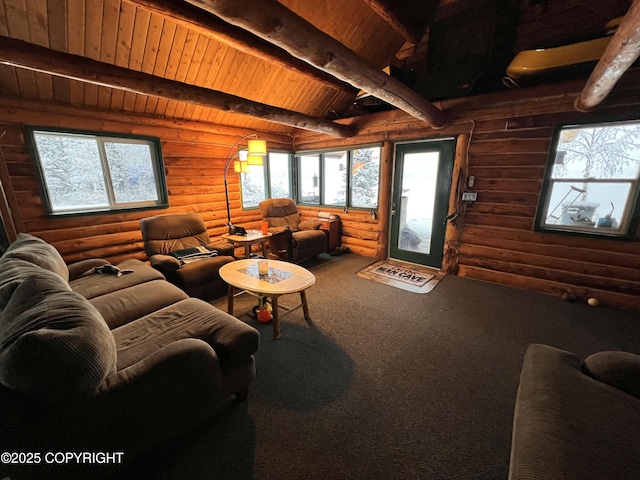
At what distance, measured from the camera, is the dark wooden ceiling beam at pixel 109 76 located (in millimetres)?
1926

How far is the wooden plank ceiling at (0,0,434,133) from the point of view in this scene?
214 centimetres

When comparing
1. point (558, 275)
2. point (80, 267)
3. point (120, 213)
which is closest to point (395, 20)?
point (558, 275)

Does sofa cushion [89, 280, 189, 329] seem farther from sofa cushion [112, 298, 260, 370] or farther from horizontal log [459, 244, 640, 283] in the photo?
horizontal log [459, 244, 640, 283]

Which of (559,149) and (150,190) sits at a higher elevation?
(559,149)

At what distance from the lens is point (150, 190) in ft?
12.1

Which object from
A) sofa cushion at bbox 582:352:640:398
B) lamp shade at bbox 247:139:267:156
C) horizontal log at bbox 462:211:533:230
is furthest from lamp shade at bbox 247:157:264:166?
sofa cushion at bbox 582:352:640:398

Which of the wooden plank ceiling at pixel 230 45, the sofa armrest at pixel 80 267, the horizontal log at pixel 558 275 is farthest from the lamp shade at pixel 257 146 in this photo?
the horizontal log at pixel 558 275

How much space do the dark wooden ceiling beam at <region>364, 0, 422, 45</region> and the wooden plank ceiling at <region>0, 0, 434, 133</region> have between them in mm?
29

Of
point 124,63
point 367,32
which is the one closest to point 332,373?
point 124,63

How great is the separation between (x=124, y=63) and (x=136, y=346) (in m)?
3.03

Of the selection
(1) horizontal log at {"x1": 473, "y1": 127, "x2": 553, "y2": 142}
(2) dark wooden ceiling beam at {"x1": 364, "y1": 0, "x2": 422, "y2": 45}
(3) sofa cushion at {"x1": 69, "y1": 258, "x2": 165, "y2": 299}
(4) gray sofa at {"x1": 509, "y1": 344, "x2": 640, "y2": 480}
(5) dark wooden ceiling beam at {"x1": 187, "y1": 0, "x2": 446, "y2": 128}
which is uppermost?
(2) dark wooden ceiling beam at {"x1": 364, "y1": 0, "x2": 422, "y2": 45}

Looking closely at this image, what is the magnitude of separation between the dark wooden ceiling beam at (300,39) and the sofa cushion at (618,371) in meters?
2.32

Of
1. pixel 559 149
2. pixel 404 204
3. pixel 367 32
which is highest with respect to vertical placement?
pixel 367 32

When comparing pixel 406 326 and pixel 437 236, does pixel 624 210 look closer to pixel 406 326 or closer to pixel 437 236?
pixel 437 236
